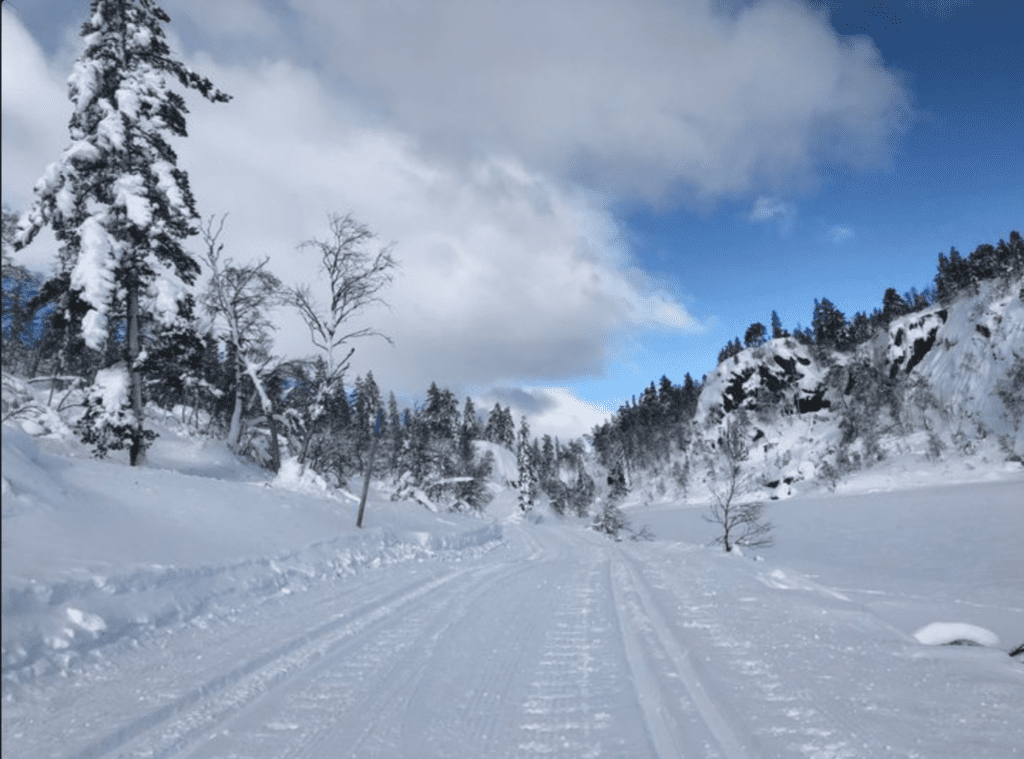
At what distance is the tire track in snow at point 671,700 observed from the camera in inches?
159

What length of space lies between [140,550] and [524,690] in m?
5.97

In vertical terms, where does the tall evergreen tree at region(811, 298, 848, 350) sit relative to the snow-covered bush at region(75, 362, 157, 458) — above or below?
above

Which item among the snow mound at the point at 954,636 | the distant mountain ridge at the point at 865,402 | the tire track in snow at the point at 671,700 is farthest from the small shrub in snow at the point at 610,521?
the tire track in snow at the point at 671,700

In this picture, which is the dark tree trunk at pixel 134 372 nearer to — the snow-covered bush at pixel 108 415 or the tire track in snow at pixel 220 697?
the snow-covered bush at pixel 108 415

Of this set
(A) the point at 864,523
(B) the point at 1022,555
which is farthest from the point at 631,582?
(A) the point at 864,523

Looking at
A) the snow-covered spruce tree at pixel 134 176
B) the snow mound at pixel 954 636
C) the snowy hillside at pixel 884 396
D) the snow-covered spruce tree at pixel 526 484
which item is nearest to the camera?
the snow mound at pixel 954 636

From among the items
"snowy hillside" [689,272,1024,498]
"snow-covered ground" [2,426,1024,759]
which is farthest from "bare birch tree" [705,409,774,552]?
"snow-covered ground" [2,426,1024,759]

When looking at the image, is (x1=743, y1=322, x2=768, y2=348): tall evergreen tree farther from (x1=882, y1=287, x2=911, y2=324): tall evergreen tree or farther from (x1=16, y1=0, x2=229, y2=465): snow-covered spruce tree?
(x1=16, y1=0, x2=229, y2=465): snow-covered spruce tree

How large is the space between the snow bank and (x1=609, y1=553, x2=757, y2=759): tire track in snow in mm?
3963

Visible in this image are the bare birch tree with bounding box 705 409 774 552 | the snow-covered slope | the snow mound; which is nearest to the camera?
the snow mound

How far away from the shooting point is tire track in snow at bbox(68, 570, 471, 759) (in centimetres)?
395

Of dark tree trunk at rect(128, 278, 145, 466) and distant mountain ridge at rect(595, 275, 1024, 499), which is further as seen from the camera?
distant mountain ridge at rect(595, 275, 1024, 499)

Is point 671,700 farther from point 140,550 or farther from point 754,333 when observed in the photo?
point 754,333

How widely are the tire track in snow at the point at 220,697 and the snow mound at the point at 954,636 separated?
717cm
